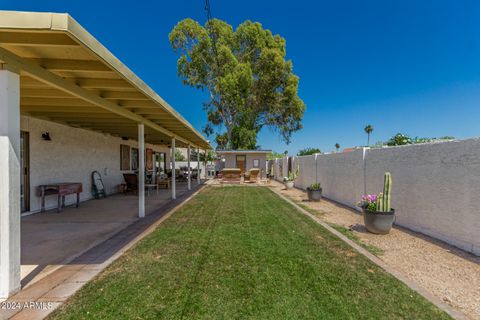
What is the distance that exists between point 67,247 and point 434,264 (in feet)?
19.3

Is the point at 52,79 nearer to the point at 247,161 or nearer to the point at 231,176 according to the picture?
the point at 231,176

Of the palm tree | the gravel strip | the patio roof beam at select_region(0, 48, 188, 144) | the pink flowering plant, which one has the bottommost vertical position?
the gravel strip

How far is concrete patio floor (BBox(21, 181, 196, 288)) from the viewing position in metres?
3.66

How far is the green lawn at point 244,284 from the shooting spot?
2541mm

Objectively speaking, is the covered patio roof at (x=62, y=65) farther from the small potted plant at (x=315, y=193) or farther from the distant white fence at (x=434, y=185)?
the small potted plant at (x=315, y=193)

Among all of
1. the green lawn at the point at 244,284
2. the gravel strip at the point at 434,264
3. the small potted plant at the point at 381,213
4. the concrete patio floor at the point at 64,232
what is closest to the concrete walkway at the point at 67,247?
the concrete patio floor at the point at 64,232

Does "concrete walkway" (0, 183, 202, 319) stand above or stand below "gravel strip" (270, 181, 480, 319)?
above

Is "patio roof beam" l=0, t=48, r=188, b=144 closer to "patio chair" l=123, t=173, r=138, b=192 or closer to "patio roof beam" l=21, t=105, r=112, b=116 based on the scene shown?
"patio roof beam" l=21, t=105, r=112, b=116

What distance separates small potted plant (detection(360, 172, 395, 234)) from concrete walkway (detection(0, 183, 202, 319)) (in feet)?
15.5

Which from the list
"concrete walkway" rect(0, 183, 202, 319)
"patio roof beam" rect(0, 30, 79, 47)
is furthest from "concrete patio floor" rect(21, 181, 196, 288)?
"patio roof beam" rect(0, 30, 79, 47)

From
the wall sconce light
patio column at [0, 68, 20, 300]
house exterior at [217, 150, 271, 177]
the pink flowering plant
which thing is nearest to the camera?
patio column at [0, 68, 20, 300]

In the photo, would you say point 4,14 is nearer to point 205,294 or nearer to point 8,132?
point 8,132

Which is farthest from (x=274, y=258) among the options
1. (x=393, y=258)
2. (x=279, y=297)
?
(x=393, y=258)

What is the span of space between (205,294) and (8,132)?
276 cm
